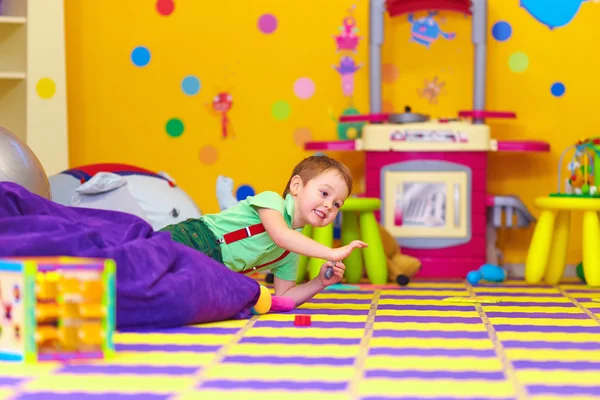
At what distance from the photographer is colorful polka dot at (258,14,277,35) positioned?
3.62m

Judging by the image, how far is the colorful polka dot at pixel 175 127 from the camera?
3691mm

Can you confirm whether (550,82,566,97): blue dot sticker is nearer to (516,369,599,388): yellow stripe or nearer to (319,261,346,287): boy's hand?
(319,261,346,287): boy's hand

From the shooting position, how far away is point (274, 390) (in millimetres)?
1339

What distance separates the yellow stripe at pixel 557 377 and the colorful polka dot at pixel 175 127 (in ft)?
8.00

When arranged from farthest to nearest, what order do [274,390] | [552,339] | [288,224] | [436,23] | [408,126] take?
1. [436,23]
2. [408,126]
3. [288,224]
4. [552,339]
5. [274,390]

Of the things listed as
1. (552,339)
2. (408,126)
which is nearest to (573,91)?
(408,126)

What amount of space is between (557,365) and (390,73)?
7.17 feet

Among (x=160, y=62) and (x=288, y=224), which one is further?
(x=160, y=62)

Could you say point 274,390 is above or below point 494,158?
below

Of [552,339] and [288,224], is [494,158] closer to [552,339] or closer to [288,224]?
[288,224]

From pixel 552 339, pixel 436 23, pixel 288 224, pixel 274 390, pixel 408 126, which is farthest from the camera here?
pixel 436 23

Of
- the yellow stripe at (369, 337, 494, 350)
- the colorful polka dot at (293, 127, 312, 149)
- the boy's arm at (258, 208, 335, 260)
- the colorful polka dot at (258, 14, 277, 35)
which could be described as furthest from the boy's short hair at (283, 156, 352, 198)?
the colorful polka dot at (258, 14, 277, 35)

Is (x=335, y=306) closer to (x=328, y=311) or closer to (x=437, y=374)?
(x=328, y=311)

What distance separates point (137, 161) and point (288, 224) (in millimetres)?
1530
